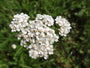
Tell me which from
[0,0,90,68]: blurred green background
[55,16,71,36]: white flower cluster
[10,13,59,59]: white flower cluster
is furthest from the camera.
Result: [0,0,90,68]: blurred green background

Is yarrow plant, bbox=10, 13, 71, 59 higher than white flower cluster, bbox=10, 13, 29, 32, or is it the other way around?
white flower cluster, bbox=10, 13, 29, 32

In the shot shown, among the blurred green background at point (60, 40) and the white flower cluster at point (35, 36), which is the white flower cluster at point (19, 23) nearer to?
the white flower cluster at point (35, 36)

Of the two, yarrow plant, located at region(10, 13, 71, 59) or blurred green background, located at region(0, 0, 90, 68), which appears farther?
blurred green background, located at region(0, 0, 90, 68)

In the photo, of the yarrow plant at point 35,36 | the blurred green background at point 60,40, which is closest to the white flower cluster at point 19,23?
the yarrow plant at point 35,36

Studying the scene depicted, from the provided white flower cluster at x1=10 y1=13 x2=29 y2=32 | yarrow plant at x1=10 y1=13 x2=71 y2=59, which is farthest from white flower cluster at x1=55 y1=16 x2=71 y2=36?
white flower cluster at x1=10 y1=13 x2=29 y2=32

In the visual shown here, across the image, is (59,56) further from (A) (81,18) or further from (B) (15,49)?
(A) (81,18)

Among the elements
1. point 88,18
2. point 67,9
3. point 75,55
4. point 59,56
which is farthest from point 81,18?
point 59,56

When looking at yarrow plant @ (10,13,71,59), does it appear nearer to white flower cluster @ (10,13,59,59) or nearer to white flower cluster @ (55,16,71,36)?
white flower cluster @ (10,13,59,59)

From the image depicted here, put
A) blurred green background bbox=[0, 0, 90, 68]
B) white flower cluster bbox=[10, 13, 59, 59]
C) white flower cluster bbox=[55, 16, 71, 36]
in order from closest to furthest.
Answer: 1. white flower cluster bbox=[10, 13, 59, 59]
2. white flower cluster bbox=[55, 16, 71, 36]
3. blurred green background bbox=[0, 0, 90, 68]

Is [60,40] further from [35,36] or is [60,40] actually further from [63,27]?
[35,36]
